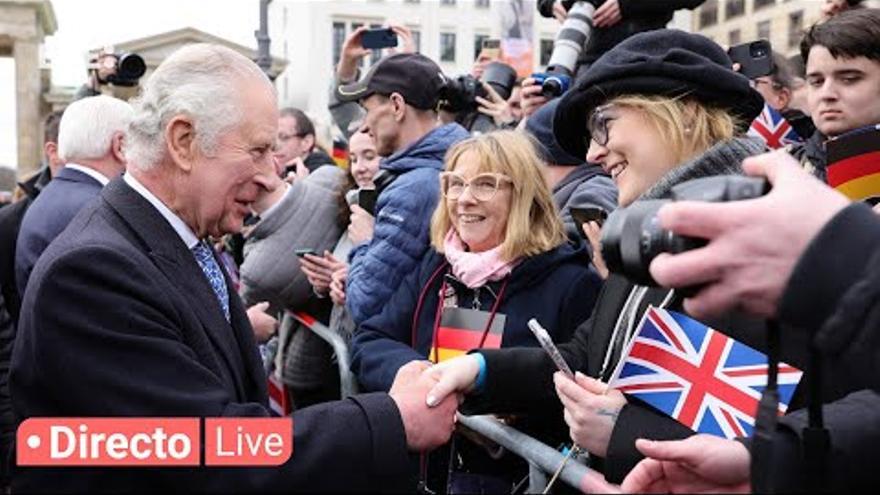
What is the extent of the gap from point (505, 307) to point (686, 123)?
37.3 inches

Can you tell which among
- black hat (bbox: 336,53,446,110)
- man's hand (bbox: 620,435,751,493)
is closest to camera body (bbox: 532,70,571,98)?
black hat (bbox: 336,53,446,110)

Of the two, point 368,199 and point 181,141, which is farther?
point 368,199

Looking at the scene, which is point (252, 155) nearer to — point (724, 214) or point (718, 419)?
point (718, 419)

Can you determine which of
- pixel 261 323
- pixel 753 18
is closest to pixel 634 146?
pixel 261 323

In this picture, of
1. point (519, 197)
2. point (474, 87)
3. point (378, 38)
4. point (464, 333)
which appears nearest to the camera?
point (464, 333)

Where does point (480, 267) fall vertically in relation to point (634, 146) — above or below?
below

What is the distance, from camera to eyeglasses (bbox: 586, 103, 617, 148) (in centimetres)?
269

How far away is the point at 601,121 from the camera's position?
271cm

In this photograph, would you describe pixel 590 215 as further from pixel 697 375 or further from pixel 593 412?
pixel 697 375

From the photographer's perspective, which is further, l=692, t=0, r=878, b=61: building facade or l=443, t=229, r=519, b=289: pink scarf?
l=692, t=0, r=878, b=61: building facade

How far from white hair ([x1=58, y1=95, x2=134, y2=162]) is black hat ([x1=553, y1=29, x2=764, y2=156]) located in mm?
2579

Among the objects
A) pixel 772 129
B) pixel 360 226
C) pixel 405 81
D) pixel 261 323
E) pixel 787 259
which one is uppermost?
pixel 787 259

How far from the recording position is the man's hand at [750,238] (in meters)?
1.27

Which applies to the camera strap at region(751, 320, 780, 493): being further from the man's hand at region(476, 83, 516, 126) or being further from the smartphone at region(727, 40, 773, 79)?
the man's hand at region(476, 83, 516, 126)
